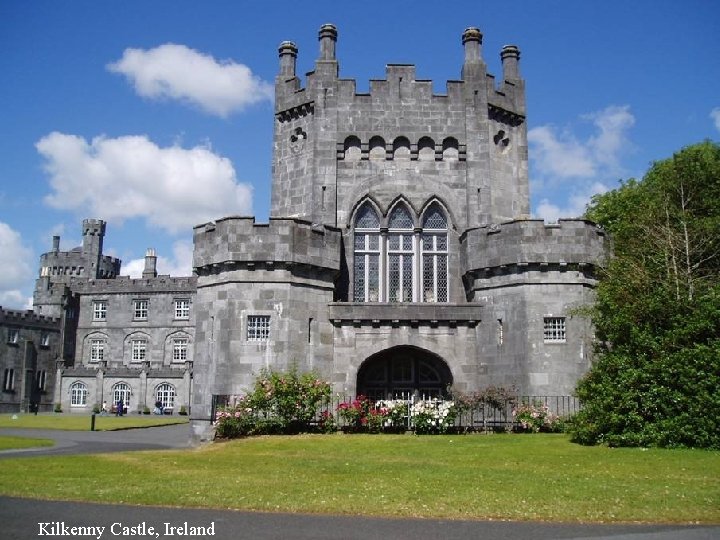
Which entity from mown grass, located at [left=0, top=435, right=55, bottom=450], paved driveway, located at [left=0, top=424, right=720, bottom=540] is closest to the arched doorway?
mown grass, located at [left=0, top=435, right=55, bottom=450]

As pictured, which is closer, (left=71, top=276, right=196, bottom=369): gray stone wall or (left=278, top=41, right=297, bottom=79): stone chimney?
(left=278, top=41, right=297, bottom=79): stone chimney

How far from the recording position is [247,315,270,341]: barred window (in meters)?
24.1

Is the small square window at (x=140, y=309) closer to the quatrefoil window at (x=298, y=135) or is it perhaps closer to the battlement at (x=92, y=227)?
the battlement at (x=92, y=227)

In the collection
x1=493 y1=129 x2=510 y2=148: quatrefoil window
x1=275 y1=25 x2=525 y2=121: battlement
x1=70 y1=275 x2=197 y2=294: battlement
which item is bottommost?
x1=70 y1=275 x2=197 y2=294: battlement

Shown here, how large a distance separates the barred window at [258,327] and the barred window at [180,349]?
47.1 meters

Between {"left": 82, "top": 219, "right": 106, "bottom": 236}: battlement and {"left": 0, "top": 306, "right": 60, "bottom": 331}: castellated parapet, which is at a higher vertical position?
{"left": 82, "top": 219, "right": 106, "bottom": 236}: battlement

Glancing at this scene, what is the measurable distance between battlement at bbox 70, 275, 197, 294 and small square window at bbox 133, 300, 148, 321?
1108 mm

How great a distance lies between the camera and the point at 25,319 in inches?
2675

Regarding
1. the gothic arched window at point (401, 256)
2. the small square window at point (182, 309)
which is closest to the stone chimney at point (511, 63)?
the gothic arched window at point (401, 256)

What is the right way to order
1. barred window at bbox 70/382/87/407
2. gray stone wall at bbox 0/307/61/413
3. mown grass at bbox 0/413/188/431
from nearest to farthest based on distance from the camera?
mown grass at bbox 0/413/188/431
barred window at bbox 70/382/87/407
gray stone wall at bbox 0/307/61/413

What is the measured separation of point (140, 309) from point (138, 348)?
12.8 ft

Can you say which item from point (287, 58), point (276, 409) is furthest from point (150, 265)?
point (276, 409)

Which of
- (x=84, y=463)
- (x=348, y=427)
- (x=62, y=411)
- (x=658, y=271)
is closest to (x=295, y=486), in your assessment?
(x=84, y=463)

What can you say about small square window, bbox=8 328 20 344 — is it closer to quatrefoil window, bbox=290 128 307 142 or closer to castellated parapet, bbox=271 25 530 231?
castellated parapet, bbox=271 25 530 231
